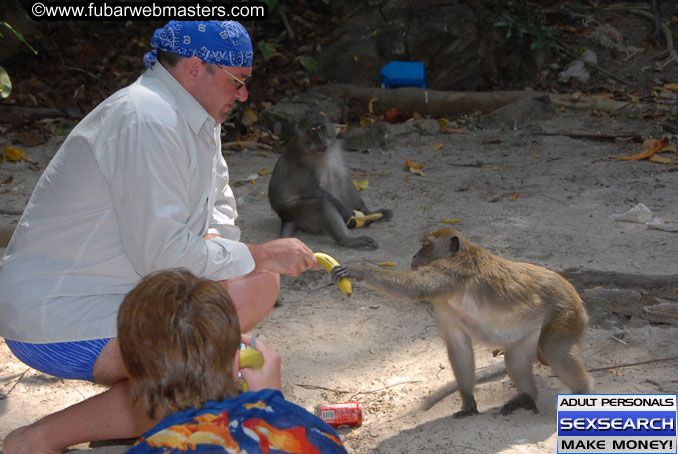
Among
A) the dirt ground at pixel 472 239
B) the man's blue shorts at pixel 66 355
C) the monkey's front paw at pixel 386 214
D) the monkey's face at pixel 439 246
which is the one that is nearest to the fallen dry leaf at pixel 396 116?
the dirt ground at pixel 472 239

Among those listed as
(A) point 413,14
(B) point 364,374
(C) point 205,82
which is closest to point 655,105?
(A) point 413,14

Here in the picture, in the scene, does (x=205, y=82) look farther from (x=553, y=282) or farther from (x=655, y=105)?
(x=655, y=105)

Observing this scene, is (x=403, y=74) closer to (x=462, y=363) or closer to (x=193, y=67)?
(x=462, y=363)

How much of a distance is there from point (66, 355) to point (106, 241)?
48 cm

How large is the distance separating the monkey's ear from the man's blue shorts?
203 centimetres

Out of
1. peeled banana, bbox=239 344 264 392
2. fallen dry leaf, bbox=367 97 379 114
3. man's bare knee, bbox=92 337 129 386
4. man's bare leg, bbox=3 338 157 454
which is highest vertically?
fallen dry leaf, bbox=367 97 379 114

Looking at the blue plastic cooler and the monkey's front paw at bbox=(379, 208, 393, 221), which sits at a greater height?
the blue plastic cooler

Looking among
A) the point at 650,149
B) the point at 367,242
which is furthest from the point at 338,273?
the point at 650,149

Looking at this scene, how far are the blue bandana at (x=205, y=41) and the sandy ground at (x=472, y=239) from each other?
5.78ft

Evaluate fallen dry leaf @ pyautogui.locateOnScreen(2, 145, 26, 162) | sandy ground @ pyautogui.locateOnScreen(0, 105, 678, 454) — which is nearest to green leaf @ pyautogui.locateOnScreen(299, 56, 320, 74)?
sandy ground @ pyautogui.locateOnScreen(0, 105, 678, 454)

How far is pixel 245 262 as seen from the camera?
318 centimetres

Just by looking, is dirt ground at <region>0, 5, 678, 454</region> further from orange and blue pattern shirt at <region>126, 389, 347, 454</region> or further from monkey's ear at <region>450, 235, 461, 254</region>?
orange and blue pattern shirt at <region>126, 389, 347, 454</region>

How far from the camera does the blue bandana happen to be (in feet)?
10.3

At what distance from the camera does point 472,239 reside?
20.4 ft
